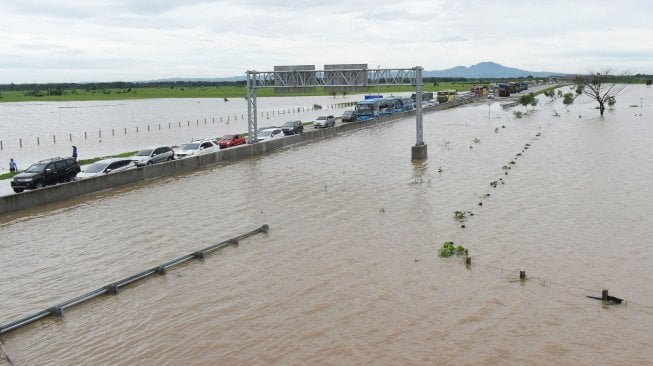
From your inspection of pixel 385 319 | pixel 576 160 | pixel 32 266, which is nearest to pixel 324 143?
pixel 576 160

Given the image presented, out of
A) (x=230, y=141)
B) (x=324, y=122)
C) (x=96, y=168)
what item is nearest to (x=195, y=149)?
(x=230, y=141)

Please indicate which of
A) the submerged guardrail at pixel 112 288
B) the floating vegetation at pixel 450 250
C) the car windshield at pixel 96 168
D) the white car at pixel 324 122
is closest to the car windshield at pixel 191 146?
the car windshield at pixel 96 168

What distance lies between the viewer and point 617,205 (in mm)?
25797

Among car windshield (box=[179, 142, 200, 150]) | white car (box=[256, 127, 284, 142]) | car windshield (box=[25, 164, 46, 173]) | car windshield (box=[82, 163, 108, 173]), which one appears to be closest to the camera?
car windshield (box=[25, 164, 46, 173])

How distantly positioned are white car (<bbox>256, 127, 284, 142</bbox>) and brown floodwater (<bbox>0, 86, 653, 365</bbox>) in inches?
593

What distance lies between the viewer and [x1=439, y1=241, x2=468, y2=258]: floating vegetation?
62.5 feet

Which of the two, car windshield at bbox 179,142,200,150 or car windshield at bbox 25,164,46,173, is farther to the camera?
car windshield at bbox 179,142,200,150

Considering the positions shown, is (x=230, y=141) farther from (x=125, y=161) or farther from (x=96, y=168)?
(x=96, y=168)

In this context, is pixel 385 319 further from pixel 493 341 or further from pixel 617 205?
pixel 617 205

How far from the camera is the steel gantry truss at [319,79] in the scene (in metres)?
43.8

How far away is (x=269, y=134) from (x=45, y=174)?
23528 mm

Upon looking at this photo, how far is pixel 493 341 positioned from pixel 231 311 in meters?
6.31

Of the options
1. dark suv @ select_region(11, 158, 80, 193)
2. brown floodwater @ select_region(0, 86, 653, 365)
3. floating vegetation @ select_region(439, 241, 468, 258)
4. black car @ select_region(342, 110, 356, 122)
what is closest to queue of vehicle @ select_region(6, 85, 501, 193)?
dark suv @ select_region(11, 158, 80, 193)

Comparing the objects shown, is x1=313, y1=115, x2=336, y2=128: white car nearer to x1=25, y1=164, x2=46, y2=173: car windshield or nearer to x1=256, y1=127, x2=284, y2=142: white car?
x1=256, y1=127, x2=284, y2=142: white car
